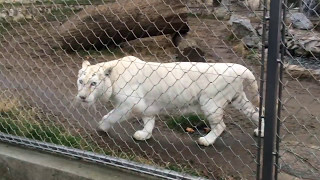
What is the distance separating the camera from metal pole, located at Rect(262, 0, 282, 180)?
6.63 ft

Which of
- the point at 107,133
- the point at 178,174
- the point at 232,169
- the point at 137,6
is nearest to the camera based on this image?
the point at 178,174

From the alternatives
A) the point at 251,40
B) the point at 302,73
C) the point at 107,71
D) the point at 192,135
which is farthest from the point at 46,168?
the point at 251,40

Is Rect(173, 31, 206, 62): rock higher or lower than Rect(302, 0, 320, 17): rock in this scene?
higher

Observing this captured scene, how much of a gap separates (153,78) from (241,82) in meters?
0.64

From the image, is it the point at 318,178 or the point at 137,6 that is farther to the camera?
the point at 137,6

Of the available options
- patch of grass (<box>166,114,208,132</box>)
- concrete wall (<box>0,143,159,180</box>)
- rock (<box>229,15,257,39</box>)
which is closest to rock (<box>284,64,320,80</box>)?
patch of grass (<box>166,114,208,132</box>)

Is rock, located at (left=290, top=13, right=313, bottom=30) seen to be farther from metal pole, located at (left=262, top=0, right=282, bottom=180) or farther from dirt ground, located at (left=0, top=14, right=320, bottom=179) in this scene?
metal pole, located at (left=262, top=0, right=282, bottom=180)

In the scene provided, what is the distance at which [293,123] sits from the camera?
12.9ft

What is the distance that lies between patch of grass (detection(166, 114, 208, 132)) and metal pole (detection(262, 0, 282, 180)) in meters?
1.53

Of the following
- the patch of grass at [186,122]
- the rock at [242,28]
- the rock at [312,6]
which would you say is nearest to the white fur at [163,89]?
the patch of grass at [186,122]

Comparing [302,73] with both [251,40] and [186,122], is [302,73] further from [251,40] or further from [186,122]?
[186,122]

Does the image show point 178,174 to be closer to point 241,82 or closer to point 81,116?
point 241,82

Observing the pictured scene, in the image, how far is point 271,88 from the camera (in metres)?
2.10

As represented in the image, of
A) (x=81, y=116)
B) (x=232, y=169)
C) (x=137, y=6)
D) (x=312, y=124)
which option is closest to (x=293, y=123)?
(x=312, y=124)
